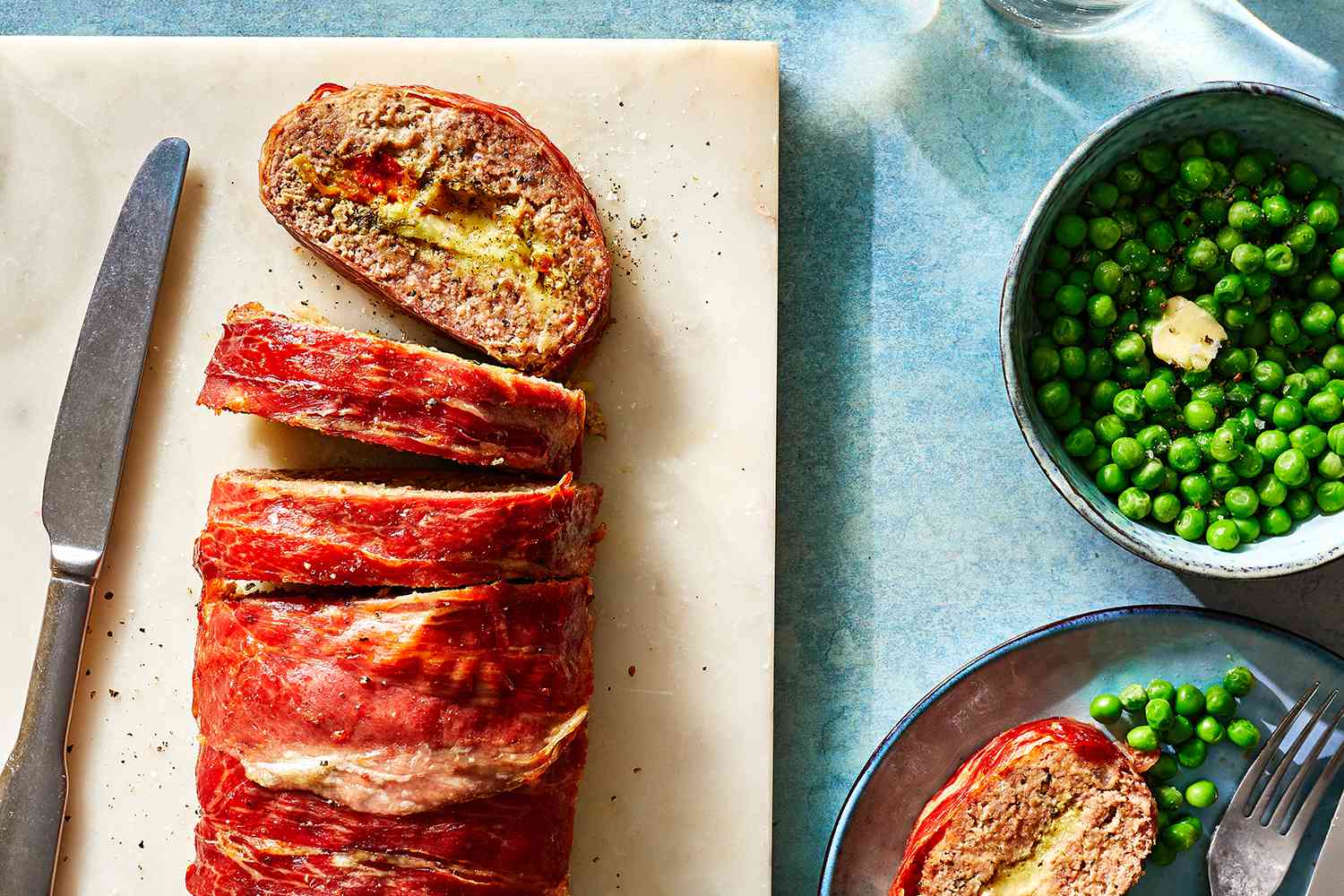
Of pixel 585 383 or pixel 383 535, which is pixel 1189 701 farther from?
pixel 383 535

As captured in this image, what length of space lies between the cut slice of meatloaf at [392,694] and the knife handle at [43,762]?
2.13ft

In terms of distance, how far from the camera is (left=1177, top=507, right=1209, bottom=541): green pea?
3.17 metres

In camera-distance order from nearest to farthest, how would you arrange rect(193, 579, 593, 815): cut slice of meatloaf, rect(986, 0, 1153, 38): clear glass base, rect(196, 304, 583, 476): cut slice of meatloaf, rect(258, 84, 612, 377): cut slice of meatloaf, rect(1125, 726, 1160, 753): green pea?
rect(193, 579, 593, 815): cut slice of meatloaf, rect(196, 304, 583, 476): cut slice of meatloaf, rect(258, 84, 612, 377): cut slice of meatloaf, rect(1125, 726, 1160, 753): green pea, rect(986, 0, 1153, 38): clear glass base

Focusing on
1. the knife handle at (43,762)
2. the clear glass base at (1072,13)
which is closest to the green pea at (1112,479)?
the clear glass base at (1072,13)

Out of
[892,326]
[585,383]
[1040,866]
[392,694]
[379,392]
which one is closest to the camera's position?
[392,694]

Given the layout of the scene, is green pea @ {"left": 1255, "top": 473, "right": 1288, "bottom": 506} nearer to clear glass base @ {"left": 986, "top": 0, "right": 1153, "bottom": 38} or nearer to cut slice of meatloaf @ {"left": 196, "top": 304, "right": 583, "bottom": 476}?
clear glass base @ {"left": 986, "top": 0, "right": 1153, "bottom": 38}

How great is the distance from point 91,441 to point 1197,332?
311cm

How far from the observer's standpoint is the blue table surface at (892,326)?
3426mm

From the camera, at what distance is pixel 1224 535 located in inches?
123

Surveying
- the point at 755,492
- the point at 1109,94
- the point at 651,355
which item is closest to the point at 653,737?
the point at 755,492

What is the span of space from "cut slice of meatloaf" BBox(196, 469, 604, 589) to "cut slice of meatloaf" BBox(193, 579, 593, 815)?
2.5 inches

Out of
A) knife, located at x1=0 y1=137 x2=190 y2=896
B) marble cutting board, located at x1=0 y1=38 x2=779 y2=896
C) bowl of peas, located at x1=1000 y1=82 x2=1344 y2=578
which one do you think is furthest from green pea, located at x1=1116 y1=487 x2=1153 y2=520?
knife, located at x1=0 y1=137 x2=190 y2=896

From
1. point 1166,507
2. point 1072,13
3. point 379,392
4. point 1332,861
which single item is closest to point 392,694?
point 379,392

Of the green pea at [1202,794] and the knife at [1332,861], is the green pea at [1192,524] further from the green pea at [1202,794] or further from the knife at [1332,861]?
the knife at [1332,861]
